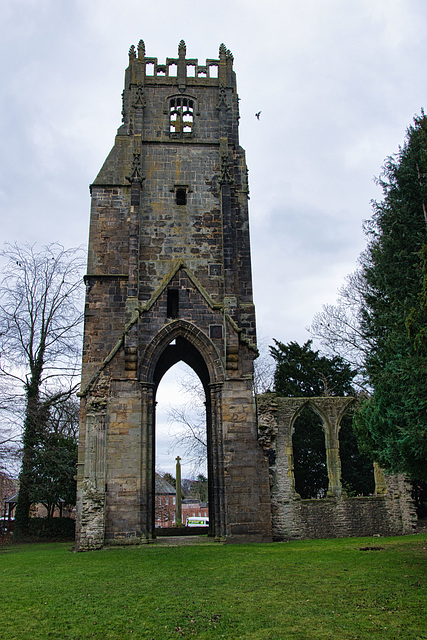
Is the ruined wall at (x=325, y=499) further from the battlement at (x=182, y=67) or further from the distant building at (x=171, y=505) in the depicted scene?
the distant building at (x=171, y=505)

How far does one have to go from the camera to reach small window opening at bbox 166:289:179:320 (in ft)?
53.0

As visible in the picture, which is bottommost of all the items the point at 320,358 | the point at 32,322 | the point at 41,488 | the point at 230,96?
the point at 41,488

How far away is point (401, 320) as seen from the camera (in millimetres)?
9648

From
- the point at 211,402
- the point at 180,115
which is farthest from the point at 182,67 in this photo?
the point at 211,402

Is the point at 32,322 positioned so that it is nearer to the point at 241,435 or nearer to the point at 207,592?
the point at 241,435

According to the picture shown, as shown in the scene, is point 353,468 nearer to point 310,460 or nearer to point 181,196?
point 310,460

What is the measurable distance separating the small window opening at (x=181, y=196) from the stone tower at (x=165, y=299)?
0.05 meters

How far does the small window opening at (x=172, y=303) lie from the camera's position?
53.0ft

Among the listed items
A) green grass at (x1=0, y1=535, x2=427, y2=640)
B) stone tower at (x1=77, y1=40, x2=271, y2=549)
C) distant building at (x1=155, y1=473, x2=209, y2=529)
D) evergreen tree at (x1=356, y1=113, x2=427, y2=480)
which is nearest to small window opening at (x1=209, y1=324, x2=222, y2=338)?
stone tower at (x1=77, y1=40, x2=271, y2=549)

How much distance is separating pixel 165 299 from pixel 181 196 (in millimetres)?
3857

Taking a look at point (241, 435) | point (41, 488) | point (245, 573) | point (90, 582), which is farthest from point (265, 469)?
point (41, 488)

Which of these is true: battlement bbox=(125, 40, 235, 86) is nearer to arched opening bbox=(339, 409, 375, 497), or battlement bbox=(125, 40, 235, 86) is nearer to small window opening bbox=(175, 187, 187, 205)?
small window opening bbox=(175, 187, 187, 205)

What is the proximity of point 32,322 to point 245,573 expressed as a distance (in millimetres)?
18050

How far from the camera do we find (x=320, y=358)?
25562 mm
